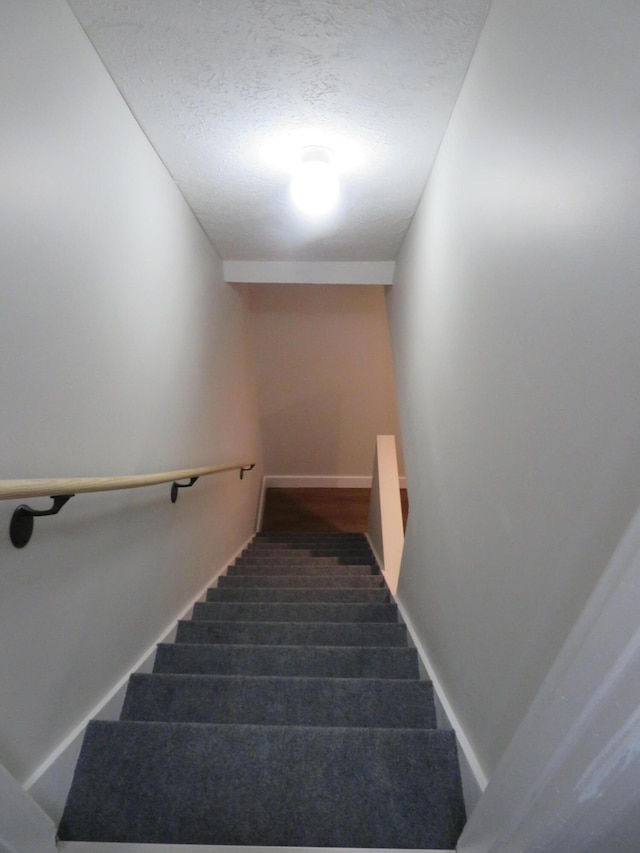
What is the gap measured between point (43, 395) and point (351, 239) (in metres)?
1.93

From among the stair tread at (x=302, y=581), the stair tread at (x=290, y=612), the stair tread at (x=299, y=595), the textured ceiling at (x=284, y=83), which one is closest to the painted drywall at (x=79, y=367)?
the textured ceiling at (x=284, y=83)

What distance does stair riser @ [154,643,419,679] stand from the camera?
5.52ft

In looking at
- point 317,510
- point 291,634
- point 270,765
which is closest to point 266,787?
point 270,765

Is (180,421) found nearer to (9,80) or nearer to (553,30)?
(9,80)

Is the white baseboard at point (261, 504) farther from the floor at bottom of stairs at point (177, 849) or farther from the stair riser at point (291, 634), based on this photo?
the floor at bottom of stairs at point (177, 849)

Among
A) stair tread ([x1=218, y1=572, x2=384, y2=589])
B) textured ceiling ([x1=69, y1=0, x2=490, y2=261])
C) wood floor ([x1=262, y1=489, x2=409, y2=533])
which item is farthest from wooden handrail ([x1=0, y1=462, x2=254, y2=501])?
wood floor ([x1=262, y1=489, x2=409, y2=533])

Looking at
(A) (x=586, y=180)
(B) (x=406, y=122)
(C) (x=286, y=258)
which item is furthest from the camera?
(C) (x=286, y=258)

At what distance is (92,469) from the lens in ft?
4.05

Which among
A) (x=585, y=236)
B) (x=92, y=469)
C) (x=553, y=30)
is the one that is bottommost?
(x=92, y=469)

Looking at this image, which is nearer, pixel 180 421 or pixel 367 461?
pixel 180 421

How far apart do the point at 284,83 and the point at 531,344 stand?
3.82 feet

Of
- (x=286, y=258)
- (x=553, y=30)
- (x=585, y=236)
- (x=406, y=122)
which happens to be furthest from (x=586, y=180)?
(x=286, y=258)

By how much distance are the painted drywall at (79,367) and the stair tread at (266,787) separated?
0.63ft

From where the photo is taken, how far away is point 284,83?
4.43 feet
